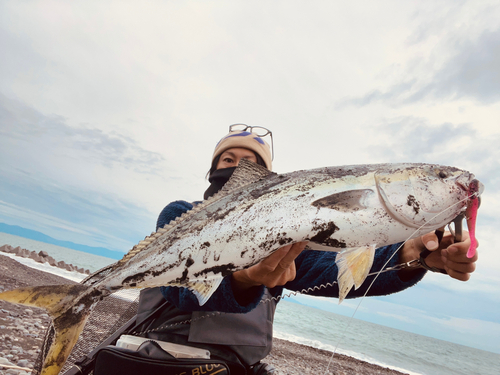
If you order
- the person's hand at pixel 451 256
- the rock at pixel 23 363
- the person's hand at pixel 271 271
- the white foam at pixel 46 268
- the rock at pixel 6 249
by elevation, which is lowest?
the white foam at pixel 46 268

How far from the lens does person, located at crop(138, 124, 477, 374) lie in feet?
6.95

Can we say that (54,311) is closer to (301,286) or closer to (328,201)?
(328,201)

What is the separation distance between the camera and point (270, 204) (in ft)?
6.44

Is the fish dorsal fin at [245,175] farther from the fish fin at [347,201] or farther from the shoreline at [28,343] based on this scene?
the shoreline at [28,343]

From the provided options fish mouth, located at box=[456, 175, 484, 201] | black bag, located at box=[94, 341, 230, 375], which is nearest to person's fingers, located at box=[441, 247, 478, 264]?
fish mouth, located at box=[456, 175, 484, 201]

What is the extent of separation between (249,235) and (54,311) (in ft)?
4.62

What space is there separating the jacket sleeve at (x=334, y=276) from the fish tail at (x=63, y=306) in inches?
81.4

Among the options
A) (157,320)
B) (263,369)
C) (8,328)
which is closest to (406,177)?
(263,369)

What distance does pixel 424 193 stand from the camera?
1934mm

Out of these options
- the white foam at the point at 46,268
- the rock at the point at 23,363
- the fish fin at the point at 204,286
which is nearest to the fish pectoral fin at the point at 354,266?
the fish fin at the point at 204,286

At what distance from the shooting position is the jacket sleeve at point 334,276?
105 inches

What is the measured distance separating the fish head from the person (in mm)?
354

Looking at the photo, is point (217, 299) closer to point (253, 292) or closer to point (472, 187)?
point (253, 292)

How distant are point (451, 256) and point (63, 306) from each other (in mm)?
2775
